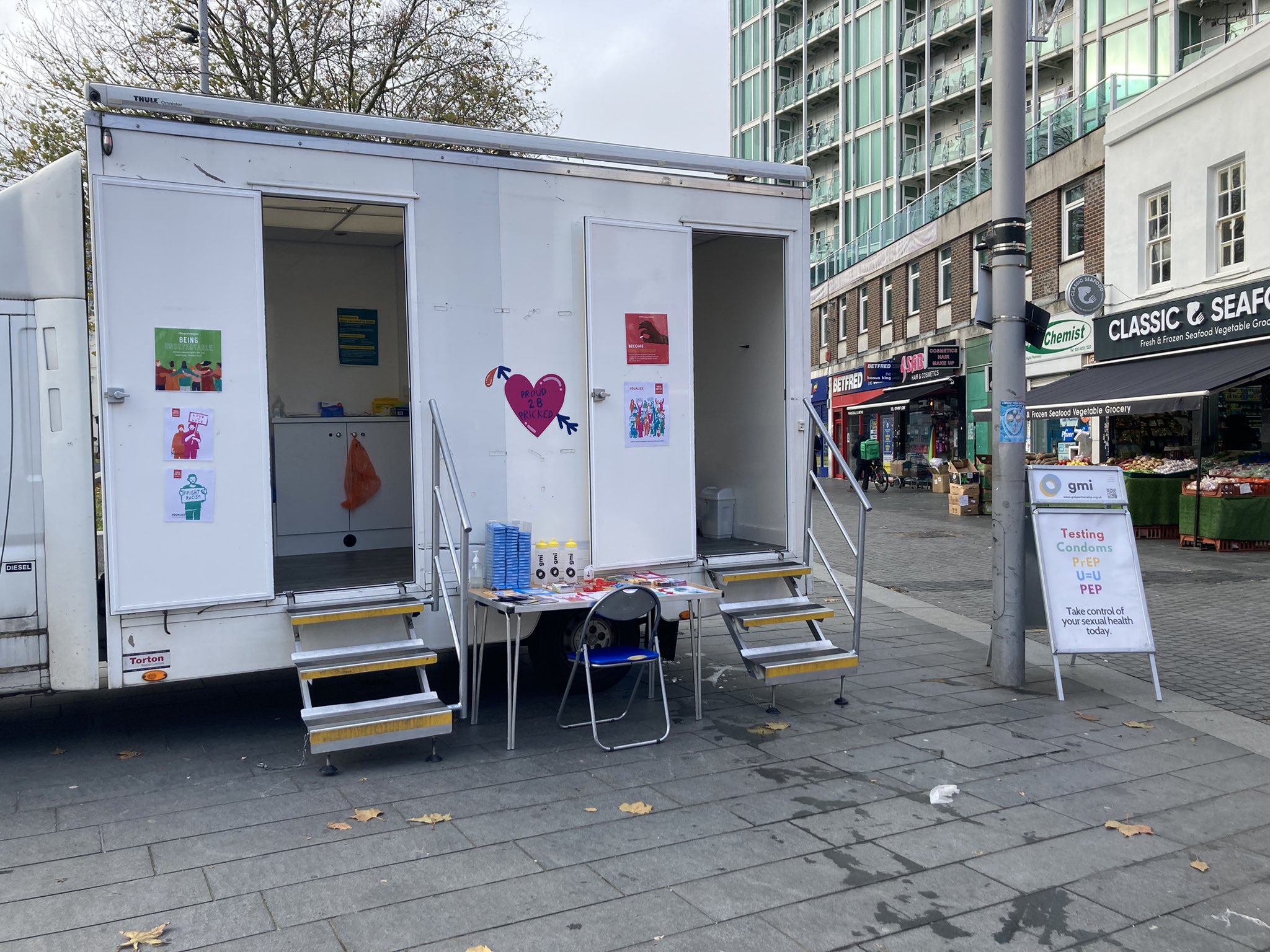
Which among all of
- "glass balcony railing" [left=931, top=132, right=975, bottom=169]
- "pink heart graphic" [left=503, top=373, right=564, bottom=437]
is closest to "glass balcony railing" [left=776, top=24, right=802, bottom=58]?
"glass balcony railing" [left=931, top=132, right=975, bottom=169]

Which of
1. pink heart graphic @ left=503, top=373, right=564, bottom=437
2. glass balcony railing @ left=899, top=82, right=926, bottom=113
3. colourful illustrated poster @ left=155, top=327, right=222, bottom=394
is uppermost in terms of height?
glass balcony railing @ left=899, top=82, right=926, bottom=113

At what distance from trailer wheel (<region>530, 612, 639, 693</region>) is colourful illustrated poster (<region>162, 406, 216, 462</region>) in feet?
7.35

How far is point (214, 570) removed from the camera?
531 centimetres

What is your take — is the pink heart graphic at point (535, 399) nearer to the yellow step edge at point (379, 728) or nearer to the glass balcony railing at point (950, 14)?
the yellow step edge at point (379, 728)

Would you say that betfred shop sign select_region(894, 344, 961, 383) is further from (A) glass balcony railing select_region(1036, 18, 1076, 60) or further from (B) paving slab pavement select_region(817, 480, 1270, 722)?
(A) glass balcony railing select_region(1036, 18, 1076, 60)

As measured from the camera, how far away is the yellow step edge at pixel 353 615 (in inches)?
212

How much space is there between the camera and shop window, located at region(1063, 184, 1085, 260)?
2044cm

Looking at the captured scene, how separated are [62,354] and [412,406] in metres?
1.76

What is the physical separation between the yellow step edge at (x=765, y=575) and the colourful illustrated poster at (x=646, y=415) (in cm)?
95

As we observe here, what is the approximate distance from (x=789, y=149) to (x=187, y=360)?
46715 mm

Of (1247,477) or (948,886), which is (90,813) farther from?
(1247,477)

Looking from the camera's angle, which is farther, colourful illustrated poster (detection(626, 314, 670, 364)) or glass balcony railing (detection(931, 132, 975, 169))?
glass balcony railing (detection(931, 132, 975, 169))

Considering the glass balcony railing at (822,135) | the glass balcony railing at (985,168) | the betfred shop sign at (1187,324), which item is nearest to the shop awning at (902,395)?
the glass balcony railing at (985,168)

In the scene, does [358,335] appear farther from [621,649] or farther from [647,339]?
[621,649]
